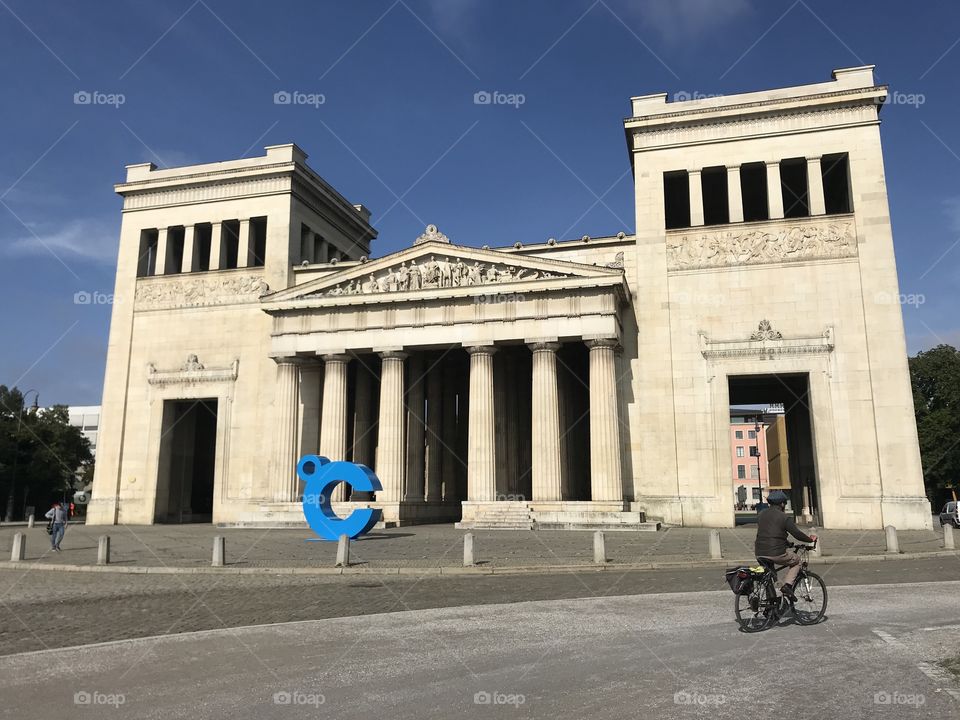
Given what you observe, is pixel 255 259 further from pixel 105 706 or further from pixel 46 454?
pixel 105 706

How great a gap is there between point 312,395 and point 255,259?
12.2 meters

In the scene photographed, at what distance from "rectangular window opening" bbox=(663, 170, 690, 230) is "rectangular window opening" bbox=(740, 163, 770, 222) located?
3505 mm

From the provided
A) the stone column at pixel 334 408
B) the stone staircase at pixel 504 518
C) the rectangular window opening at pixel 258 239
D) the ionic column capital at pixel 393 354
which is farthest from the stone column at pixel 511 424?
the rectangular window opening at pixel 258 239

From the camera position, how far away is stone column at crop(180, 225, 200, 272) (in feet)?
170

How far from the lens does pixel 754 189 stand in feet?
164

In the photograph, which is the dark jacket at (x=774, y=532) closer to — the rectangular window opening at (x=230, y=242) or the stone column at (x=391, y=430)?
the stone column at (x=391, y=430)

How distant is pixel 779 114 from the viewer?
4338 cm

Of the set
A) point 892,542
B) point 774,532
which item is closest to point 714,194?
point 892,542

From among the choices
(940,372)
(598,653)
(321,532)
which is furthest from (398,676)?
(940,372)

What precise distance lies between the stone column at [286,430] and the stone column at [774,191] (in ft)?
93.8

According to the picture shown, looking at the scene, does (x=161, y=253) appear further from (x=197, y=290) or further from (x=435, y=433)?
(x=435, y=433)

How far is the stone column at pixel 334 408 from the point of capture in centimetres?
4375

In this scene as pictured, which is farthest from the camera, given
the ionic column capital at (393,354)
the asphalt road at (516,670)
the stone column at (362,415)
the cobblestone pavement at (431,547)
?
the stone column at (362,415)

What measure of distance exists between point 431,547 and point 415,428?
20290 mm
